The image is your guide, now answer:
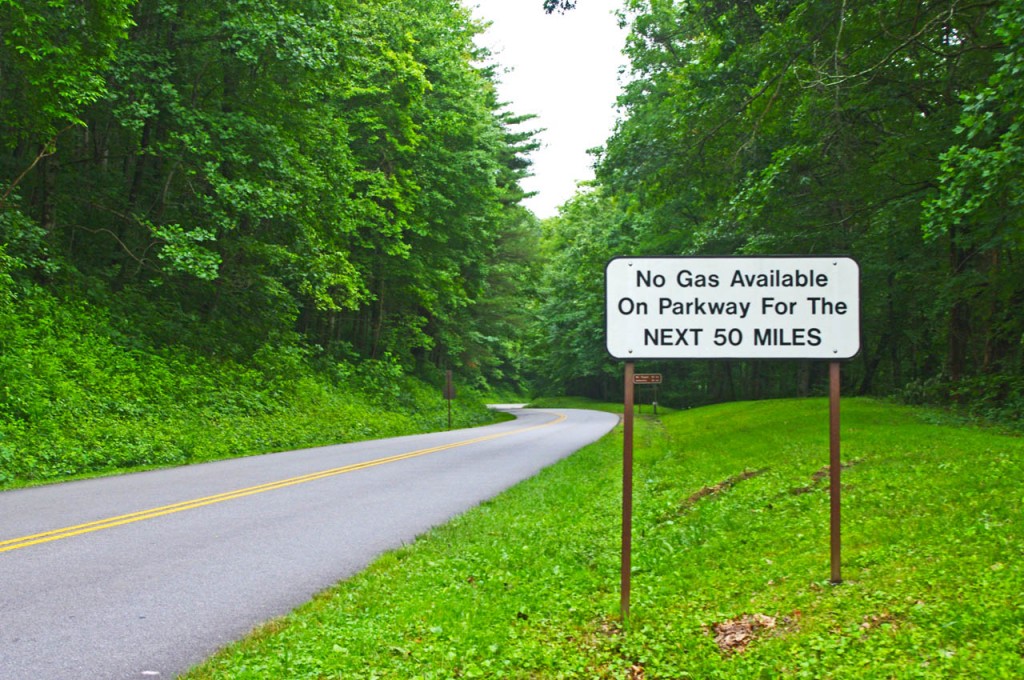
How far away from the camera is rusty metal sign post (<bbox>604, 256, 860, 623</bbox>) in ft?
17.2

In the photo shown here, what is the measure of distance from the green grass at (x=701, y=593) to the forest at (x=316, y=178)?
5728mm

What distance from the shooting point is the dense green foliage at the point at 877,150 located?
1226 cm

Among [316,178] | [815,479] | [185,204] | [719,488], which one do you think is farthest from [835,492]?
[185,204]

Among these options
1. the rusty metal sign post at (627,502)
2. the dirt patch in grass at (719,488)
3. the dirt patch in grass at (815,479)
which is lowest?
the dirt patch in grass at (719,488)

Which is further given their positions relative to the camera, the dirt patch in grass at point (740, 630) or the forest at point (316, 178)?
the forest at point (316, 178)

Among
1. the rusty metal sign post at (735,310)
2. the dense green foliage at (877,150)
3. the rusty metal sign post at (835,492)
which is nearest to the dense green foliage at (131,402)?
the rusty metal sign post at (735,310)

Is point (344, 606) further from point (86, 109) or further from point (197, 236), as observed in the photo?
point (86, 109)

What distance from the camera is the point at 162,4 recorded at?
17.5 meters

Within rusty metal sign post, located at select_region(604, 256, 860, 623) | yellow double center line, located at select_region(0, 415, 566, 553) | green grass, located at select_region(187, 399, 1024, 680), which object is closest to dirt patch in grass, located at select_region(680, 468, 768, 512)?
green grass, located at select_region(187, 399, 1024, 680)

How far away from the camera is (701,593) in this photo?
5473 mm

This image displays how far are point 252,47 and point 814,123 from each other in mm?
12486

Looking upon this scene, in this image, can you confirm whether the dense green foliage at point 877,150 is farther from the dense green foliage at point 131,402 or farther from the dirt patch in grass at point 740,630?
the dense green foliage at point 131,402

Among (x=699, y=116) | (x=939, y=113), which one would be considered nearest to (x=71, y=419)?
(x=699, y=116)

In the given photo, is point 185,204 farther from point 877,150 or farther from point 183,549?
point 877,150
